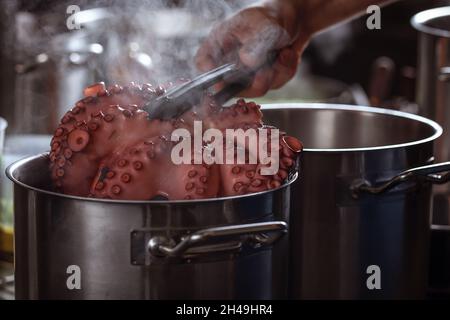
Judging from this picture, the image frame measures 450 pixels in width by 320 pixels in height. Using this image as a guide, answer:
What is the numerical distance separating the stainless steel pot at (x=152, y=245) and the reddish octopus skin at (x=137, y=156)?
7cm

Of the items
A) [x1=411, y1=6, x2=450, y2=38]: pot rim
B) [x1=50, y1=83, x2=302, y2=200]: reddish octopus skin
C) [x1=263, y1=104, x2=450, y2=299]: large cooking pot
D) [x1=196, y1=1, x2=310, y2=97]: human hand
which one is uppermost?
[x1=411, y1=6, x2=450, y2=38]: pot rim

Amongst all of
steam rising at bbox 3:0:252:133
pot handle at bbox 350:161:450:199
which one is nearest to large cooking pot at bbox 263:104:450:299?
pot handle at bbox 350:161:450:199

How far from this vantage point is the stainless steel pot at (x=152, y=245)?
98cm

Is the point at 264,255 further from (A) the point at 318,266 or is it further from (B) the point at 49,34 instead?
(B) the point at 49,34

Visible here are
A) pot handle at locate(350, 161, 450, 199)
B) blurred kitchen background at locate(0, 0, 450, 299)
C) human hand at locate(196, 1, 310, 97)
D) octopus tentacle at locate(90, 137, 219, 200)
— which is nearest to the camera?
octopus tentacle at locate(90, 137, 219, 200)

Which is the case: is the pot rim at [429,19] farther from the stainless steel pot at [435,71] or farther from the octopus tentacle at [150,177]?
the octopus tentacle at [150,177]

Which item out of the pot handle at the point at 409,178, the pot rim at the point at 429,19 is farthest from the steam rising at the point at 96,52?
the pot handle at the point at 409,178

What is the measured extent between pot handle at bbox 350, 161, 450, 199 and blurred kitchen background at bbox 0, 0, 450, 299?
402 mm

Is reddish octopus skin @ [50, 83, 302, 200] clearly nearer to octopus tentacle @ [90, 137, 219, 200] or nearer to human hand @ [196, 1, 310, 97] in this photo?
octopus tentacle @ [90, 137, 219, 200]

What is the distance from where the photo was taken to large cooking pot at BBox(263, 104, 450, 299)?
4.20ft

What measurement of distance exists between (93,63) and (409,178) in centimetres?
113

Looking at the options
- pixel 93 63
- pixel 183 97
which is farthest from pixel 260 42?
pixel 93 63

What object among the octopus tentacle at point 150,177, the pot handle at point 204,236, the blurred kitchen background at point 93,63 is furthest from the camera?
the blurred kitchen background at point 93,63

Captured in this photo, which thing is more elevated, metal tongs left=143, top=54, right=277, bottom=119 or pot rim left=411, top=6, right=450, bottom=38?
pot rim left=411, top=6, right=450, bottom=38
